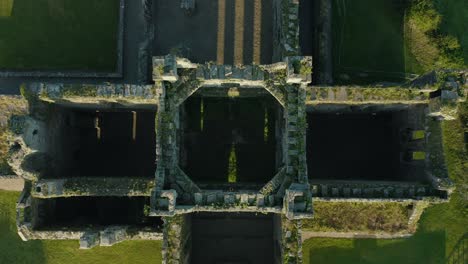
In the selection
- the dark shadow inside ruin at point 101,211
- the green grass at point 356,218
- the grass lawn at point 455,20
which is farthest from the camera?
the grass lawn at point 455,20

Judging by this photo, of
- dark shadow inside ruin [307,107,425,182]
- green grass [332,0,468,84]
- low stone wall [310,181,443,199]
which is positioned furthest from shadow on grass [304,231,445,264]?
green grass [332,0,468,84]

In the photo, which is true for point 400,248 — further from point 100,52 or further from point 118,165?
point 100,52

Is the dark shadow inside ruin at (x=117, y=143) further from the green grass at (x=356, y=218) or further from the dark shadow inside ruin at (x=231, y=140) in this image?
the green grass at (x=356, y=218)

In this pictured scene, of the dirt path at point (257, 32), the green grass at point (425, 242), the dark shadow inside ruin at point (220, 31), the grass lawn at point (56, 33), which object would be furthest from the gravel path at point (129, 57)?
the green grass at point (425, 242)

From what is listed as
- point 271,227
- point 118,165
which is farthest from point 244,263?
point 118,165

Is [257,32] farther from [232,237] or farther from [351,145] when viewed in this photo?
[232,237]
